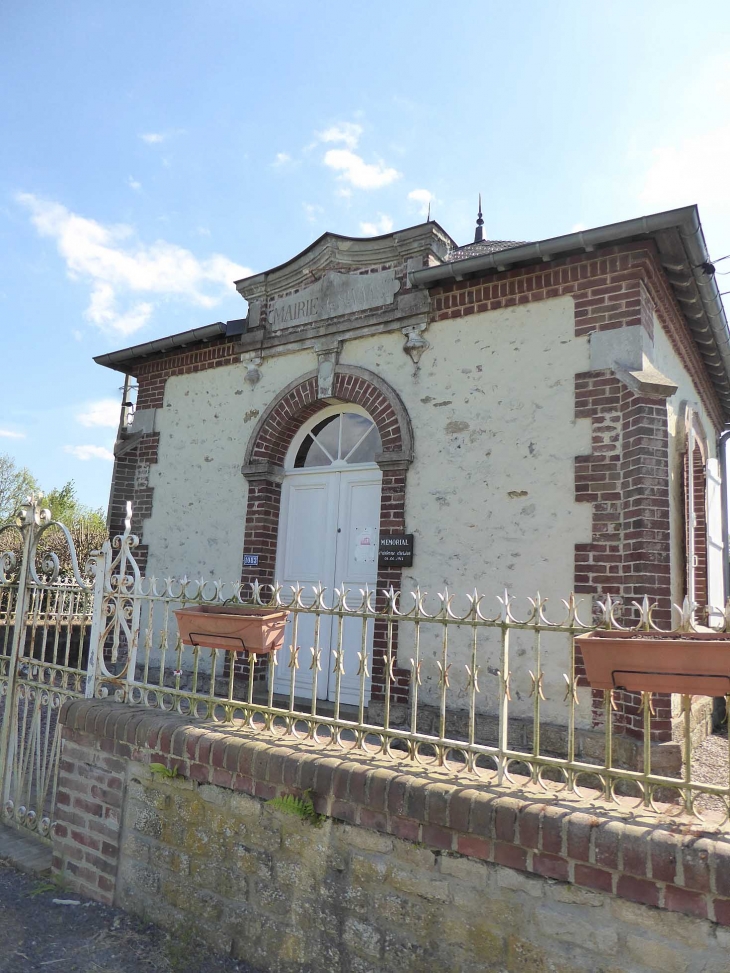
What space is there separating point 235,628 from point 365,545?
3.40 metres

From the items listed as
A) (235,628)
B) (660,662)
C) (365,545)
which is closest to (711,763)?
(365,545)

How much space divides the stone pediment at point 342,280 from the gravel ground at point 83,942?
5.42 m

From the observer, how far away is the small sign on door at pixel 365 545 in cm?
682

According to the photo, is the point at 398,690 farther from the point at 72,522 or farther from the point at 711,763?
the point at 72,522

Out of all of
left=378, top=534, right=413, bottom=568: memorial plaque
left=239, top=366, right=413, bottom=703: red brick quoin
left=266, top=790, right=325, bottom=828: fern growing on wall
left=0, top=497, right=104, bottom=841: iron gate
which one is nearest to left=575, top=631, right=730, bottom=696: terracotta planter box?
left=266, top=790, right=325, bottom=828: fern growing on wall

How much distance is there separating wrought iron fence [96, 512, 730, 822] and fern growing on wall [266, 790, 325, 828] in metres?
0.31

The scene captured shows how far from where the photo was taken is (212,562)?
7652 mm

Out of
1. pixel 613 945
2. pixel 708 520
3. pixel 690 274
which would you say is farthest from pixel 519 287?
pixel 613 945

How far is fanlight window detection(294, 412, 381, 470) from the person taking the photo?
714 centimetres

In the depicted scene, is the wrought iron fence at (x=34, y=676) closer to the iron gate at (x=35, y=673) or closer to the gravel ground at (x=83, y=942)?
the iron gate at (x=35, y=673)

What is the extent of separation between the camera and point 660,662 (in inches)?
96.7

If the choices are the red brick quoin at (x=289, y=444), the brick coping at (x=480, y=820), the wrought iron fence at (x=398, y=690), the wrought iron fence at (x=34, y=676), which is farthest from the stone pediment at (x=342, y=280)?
the brick coping at (x=480, y=820)

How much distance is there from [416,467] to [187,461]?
10.5ft

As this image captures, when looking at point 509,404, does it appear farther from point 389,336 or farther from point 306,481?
point 306,481
